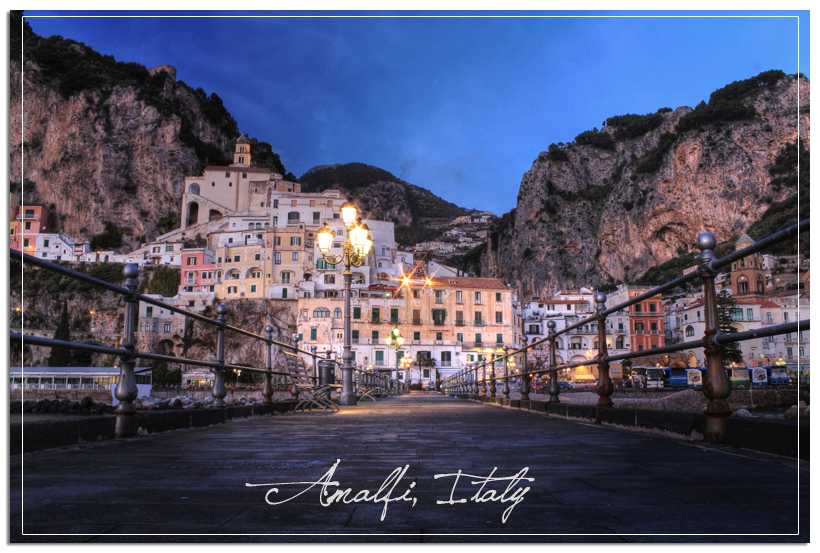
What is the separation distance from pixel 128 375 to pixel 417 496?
2.77 metres

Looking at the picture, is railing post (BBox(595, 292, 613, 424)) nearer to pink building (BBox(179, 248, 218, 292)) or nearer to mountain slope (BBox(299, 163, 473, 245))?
pink building (BBox(179, 248, 218, 292))

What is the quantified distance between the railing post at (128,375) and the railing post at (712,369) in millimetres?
3148

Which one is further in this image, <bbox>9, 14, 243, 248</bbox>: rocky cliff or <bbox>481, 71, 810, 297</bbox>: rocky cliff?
<bbox>481, 71, 810, 297</bbox>: rocky cliff

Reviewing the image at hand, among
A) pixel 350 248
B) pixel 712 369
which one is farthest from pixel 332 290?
pixel 712 369

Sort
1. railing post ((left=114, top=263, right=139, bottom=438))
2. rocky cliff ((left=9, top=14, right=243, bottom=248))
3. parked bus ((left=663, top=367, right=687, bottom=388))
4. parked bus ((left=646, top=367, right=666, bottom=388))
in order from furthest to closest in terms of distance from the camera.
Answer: rocky cliff ((left=9, top=14, right=243, bottom=248)) < parked bus ((left=646, top=367, right=666, bottom=388)) < parked bus ((left=663, top=367, right=687, bottom=388)) < railing post ((left=114, top=263, right=139, bottom=438))

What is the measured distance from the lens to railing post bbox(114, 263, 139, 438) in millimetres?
3404

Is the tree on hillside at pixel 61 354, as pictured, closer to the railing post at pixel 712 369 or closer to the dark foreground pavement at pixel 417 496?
the dark foreground pavement at pixel 417 496

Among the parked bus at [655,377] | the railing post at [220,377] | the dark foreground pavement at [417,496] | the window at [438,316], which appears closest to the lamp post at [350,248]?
the railing post at [220,377]

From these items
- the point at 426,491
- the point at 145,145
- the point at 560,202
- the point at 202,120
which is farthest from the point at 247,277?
the point at 426,491

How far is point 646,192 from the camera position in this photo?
88562 millimetres

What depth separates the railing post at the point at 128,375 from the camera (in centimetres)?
340

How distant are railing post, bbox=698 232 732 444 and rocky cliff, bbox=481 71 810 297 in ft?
269

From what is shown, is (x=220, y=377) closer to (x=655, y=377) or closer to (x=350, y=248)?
(x=350, y=248)

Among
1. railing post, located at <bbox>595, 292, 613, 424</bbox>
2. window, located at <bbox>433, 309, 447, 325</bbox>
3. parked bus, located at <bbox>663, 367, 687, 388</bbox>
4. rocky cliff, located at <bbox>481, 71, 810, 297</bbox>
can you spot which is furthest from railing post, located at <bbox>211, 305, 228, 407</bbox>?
rocky cliff, located at <bbox>481, 71, 810, 297</bbox>
